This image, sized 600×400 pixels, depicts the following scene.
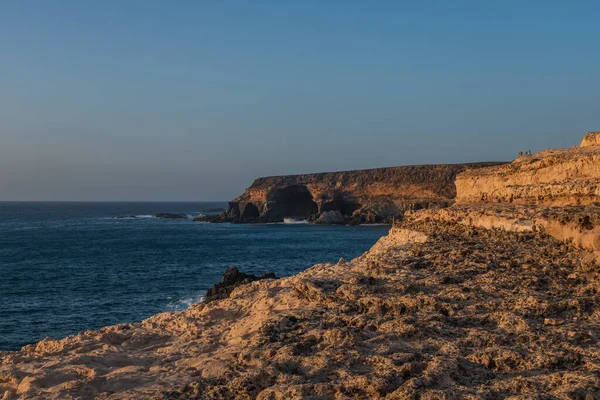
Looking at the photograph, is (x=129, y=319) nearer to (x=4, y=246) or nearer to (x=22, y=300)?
(x=22, y=300)

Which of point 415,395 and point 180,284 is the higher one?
point 415,395

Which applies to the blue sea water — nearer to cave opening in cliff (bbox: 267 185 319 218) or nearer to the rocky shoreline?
the rocky shoreline

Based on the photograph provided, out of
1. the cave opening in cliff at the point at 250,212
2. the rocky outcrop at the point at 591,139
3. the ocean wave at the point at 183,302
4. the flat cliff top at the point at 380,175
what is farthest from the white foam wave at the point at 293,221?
the rocky outcrop at the point at 591,139

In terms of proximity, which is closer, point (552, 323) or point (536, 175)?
point (552, 323)

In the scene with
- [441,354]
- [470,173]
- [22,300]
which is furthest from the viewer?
[22,300]

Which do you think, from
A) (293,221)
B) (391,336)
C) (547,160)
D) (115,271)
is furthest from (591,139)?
(293,221)

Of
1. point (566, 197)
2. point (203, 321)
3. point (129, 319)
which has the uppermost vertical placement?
point (566, 197)

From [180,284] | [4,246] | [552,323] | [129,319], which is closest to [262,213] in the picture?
[4,246]

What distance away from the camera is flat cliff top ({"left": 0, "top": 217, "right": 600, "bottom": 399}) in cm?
671

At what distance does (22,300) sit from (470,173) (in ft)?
71.8

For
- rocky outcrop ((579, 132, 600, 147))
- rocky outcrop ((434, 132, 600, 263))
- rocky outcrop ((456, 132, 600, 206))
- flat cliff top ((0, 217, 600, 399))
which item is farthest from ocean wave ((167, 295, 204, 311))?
rocky outcrop ((579, 132, 600, 147))

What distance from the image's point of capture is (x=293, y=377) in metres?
6.97

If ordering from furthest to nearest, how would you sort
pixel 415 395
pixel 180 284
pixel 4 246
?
pixel 4 246 → pixel 180 284 → pixel 415 395

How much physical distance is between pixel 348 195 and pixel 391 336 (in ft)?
308
